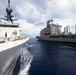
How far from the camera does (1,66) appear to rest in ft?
37.0

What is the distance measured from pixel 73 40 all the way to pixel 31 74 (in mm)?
67676

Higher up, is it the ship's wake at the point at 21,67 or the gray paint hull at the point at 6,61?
the gray paint hull at the point at 6,61

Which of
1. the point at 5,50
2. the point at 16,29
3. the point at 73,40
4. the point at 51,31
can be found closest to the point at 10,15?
the point at 16,29

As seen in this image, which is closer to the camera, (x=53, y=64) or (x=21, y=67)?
(x=21, y=67)

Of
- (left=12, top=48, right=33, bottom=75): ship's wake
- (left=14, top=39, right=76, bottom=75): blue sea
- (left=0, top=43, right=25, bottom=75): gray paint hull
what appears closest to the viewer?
(left=0, top=43, right=25, bottom=75): gray paint hull

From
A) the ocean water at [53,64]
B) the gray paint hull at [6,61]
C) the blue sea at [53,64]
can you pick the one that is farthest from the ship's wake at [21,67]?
the gray paint hull at [6,61]

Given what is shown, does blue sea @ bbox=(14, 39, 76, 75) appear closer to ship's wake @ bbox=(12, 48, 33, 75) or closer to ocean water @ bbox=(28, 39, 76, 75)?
ocean water @ bbox=(28, 39, 76, 75)

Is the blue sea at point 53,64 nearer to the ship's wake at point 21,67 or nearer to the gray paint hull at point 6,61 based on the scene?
the ship's wake at point 21,67

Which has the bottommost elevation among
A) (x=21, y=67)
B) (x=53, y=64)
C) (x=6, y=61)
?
(x=53, y=64)

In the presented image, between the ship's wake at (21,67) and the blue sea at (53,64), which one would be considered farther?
the blue sea at (53,64)

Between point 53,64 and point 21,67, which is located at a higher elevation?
point 21,67

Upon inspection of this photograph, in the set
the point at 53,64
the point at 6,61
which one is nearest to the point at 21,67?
the point at 53,64

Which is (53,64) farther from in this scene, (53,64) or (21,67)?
(21,67)

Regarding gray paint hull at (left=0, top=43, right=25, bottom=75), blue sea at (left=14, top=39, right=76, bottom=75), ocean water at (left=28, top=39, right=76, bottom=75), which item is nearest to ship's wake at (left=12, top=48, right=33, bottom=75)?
blue sea at (left=14, top=39, right=76, bottom=75)
